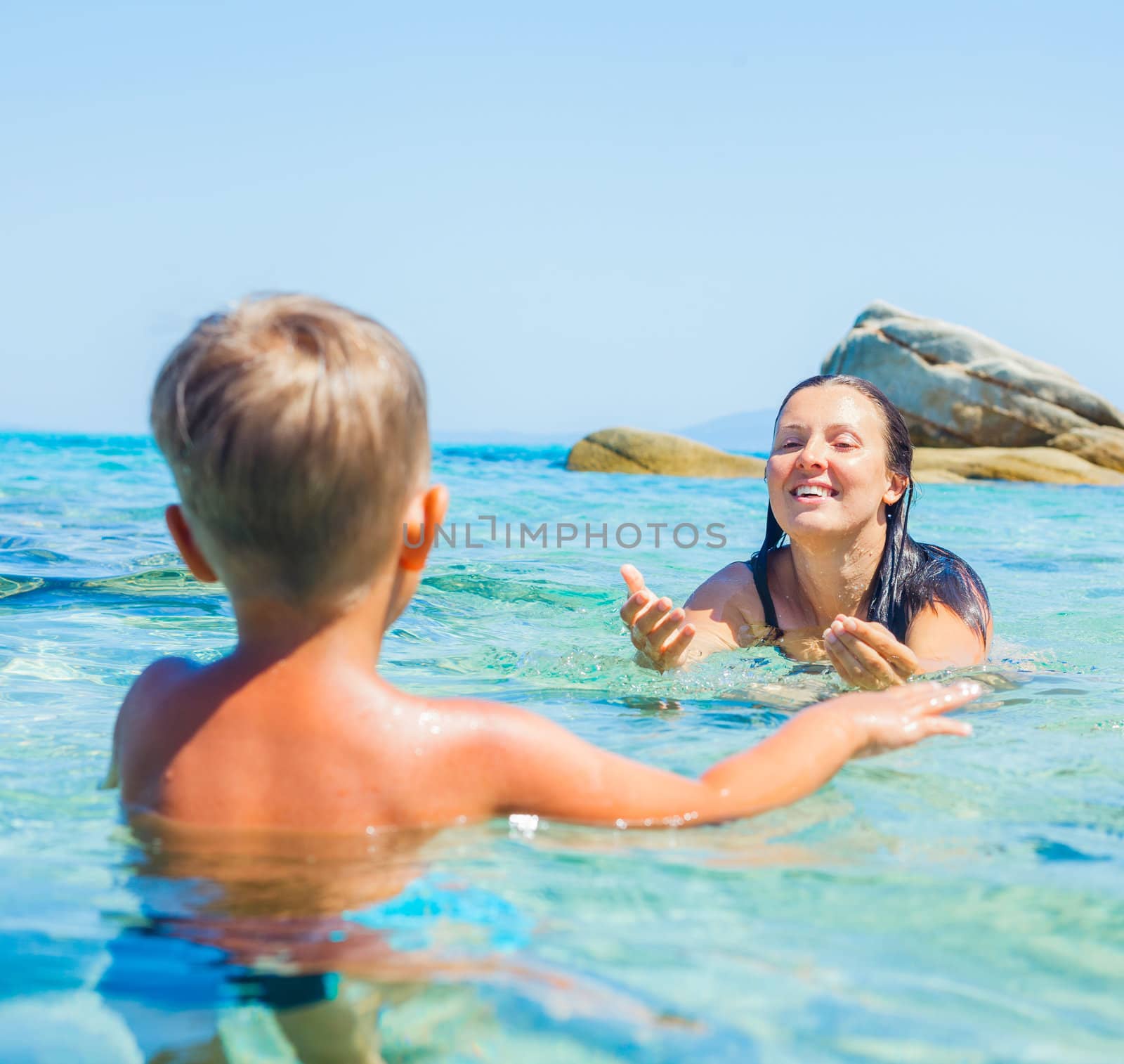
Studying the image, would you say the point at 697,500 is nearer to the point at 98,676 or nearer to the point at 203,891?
the point at 98,676

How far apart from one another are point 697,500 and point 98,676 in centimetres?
1148

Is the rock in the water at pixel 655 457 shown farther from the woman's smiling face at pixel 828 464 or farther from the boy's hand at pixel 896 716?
the boy's hand at pixel 896 716

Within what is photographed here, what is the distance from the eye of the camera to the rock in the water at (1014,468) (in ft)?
65.6

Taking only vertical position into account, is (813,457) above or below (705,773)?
above

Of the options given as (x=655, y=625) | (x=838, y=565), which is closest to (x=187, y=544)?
(x=655, y=625)

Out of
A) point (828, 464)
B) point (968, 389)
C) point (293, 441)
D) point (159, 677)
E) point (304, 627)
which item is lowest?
point (159, 677)

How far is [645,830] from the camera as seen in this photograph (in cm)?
217

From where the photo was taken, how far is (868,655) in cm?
344

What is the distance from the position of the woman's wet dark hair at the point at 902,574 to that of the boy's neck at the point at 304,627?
2.83m

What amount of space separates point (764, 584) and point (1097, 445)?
18.9 meters

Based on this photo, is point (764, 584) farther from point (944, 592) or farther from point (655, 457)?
point (655, 457)

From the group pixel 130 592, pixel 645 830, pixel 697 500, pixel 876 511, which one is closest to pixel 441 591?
pixel 130 592

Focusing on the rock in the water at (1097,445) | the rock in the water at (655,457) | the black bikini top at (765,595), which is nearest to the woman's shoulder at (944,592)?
the black bikini top at (765,595)

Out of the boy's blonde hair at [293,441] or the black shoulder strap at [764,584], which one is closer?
the boy's blonde hair at [293,441]
